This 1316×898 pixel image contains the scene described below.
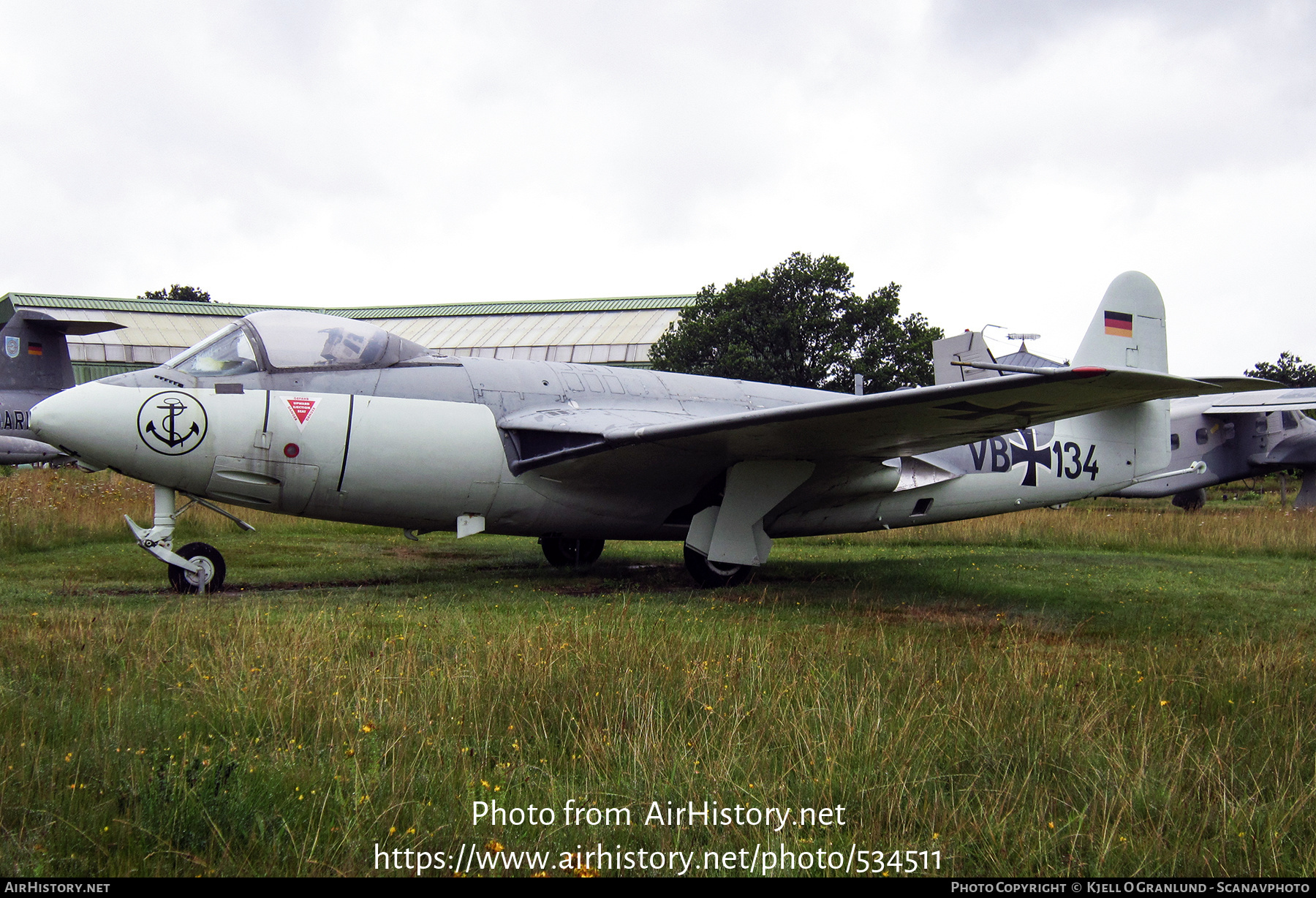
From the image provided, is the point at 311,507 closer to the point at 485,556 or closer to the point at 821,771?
the point at 485,556

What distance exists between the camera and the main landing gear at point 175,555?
7.96 metres

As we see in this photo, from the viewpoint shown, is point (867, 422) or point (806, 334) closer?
point (867, 422)

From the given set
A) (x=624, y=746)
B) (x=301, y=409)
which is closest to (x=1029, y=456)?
(x=301, y=409)

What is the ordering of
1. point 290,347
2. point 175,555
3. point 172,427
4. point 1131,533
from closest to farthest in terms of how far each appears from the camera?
point 172,427 < point 175,555 < point 290,347 < point 1131,533

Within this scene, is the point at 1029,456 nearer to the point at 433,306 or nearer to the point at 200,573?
the point at 200,573

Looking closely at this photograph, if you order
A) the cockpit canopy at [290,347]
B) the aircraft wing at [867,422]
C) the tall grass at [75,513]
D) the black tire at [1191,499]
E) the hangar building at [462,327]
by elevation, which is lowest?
the black tire at [1191,499]

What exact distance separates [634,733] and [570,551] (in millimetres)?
7960

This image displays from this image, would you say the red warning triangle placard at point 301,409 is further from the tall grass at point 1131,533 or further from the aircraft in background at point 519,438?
the tall grass at point 1131,533

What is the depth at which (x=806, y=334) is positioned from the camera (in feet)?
107

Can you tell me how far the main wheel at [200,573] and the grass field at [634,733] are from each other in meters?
0.50

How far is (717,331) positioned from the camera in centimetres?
3309

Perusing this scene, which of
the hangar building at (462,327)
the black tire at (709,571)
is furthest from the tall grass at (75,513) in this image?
the hangar building at (462,327)

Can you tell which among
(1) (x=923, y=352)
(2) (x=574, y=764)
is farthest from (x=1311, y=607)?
(1) (x=923, y=352)

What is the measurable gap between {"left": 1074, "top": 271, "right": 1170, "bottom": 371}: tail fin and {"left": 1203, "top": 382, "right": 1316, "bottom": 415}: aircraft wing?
463 inches
